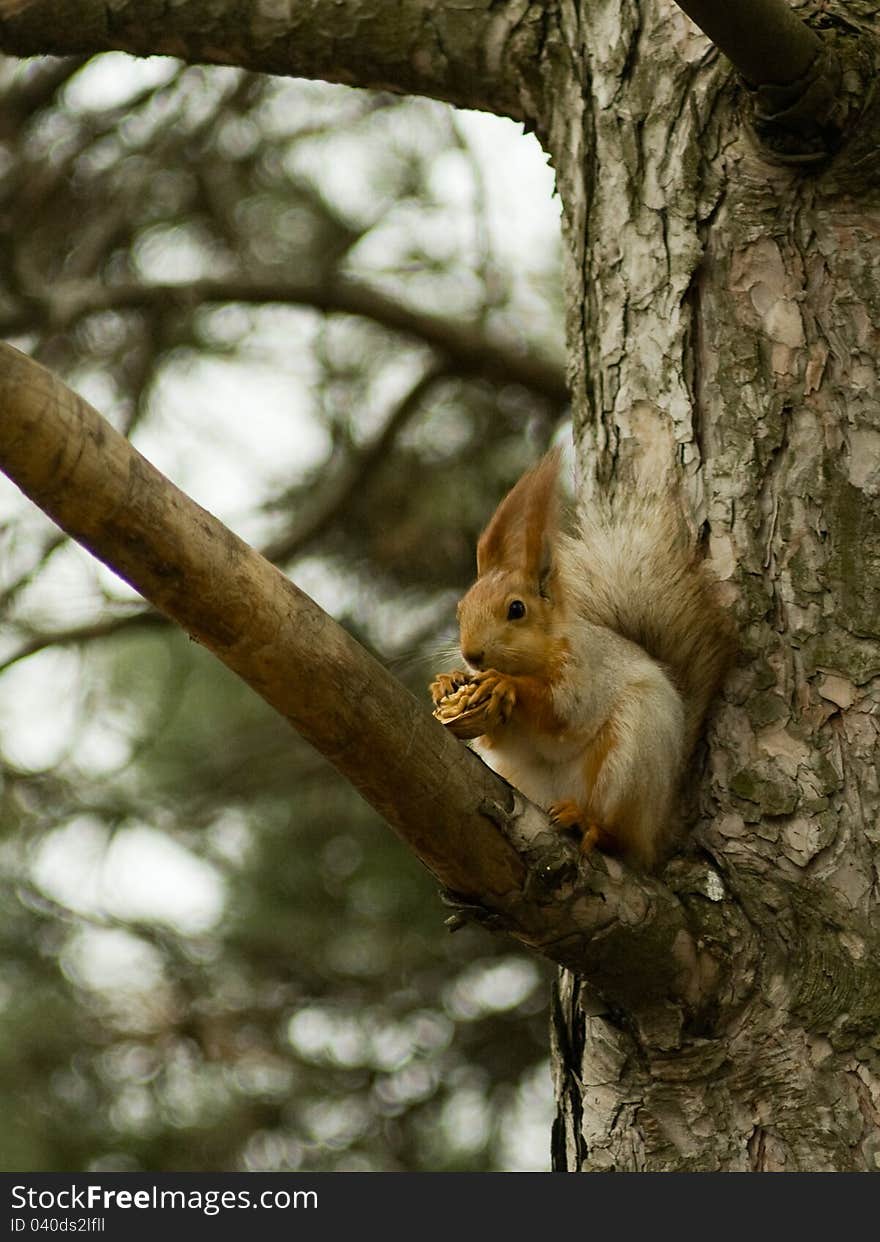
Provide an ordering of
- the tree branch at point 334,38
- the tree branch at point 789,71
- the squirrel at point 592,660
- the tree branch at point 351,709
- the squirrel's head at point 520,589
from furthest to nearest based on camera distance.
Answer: the tree branch at point 334,38, the squirrel's head at point 520,589, the squirrel at point 592,660, the tree branch at point 789,71, the tree branch at point 351,709

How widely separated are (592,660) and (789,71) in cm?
60

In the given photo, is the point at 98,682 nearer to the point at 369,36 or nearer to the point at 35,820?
the point at 35,820

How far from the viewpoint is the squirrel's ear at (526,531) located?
1580 mm

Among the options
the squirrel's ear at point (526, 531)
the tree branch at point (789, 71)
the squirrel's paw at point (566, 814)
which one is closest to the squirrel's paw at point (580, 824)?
the squirrel's paw at point (566, 814)

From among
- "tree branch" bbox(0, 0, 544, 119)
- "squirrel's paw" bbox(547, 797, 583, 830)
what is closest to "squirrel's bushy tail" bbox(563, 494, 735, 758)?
"squirrel's paw" bbox(547, 797, 583, 830)

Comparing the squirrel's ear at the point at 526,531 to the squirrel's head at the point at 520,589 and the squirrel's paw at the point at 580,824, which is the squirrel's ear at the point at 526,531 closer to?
the squirrel's head at the point at 520,589

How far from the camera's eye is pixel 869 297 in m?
1.56

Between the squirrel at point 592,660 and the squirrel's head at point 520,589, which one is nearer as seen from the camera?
the squirrel at point 592,660

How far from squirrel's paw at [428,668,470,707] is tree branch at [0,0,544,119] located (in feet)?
2.50

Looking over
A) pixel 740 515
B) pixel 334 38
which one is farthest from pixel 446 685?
pixel 334 38

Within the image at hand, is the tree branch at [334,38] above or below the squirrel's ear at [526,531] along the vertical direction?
above

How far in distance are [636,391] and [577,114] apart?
14.4 inches

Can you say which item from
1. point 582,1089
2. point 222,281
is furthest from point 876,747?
point 222,281

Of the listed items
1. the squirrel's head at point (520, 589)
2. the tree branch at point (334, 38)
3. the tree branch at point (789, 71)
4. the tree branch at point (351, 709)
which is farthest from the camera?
the tree branch at point (334, 38)
